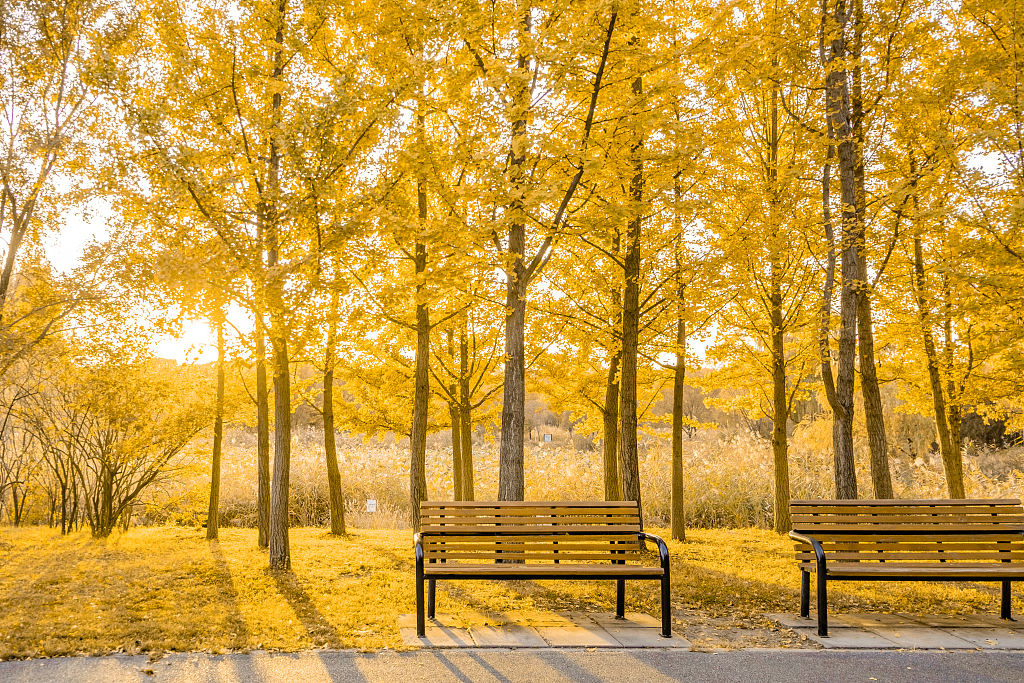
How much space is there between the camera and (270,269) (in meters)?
6.94

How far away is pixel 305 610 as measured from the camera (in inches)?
227

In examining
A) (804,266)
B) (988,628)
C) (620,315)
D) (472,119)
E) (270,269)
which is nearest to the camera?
Answer: (988,628)

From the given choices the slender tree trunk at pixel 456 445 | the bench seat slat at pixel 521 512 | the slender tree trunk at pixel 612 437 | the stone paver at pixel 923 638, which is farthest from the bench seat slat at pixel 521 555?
the slender tree trunk at pixel 456 445

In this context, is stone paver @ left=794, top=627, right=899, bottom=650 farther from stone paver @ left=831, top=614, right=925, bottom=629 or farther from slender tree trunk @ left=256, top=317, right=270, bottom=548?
slender tree trunk @ left=256, top=317, right=270, bottom=548

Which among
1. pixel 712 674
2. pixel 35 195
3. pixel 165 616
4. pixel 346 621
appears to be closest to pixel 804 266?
pixel 712 674

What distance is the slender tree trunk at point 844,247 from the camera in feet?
27.7

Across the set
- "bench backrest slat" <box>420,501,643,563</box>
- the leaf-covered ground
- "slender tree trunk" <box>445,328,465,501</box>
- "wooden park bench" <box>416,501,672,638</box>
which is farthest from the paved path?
"slender tree trunk" <box>445,328,465,501</box>

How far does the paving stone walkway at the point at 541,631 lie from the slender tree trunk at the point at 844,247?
14.4 ft

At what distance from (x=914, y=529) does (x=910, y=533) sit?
2.1 inches

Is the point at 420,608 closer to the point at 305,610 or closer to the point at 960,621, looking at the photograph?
the point at 305,610

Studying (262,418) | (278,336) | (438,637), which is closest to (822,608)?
(438,637)

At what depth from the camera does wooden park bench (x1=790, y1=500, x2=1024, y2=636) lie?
18.6ft

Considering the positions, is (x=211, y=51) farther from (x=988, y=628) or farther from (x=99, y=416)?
(x=988, y=628)

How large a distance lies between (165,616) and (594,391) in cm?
776
